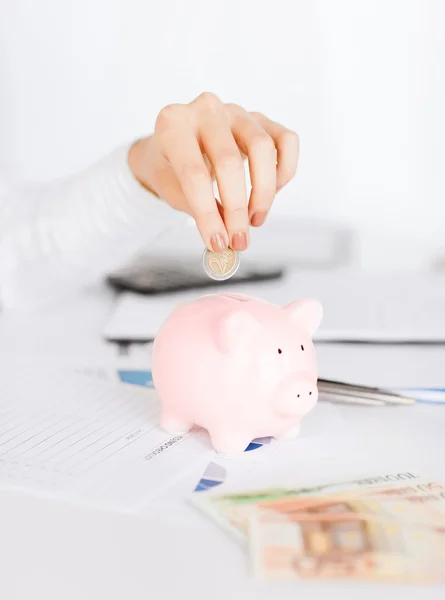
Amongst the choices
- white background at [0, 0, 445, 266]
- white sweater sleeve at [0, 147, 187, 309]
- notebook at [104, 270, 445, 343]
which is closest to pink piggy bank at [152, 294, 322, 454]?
notebook at [104, 270, 445, 343]

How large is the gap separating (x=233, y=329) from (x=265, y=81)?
1130mm

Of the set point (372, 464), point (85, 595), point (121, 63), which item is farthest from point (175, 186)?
point (121, 63)

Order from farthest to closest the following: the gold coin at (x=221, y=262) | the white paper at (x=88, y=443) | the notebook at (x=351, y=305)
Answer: the notebook at (x=351, y=305)
the gold coin at (x=221, y=262)
the white paper at (x=88, y=443)

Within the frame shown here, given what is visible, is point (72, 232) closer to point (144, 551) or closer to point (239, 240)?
point (239, 240)

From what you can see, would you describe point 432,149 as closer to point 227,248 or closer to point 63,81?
point 63,81

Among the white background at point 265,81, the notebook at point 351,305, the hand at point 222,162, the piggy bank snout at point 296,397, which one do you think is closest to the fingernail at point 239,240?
the hand at point 222,162

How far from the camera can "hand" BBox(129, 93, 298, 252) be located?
0.63m

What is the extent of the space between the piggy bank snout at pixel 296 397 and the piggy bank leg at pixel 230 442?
0.04 m

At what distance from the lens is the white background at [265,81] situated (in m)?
1.57

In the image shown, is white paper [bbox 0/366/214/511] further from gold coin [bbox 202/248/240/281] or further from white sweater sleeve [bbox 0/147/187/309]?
white sweater sleeve [bbox 0/147/187/309]

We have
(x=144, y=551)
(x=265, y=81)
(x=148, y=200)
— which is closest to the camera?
(x=144, y=551)

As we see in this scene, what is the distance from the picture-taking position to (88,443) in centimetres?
62

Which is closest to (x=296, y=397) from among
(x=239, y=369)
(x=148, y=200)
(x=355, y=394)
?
(x=239, y=369)

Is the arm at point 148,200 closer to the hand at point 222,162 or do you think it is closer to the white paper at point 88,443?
the hand at point 222,162
